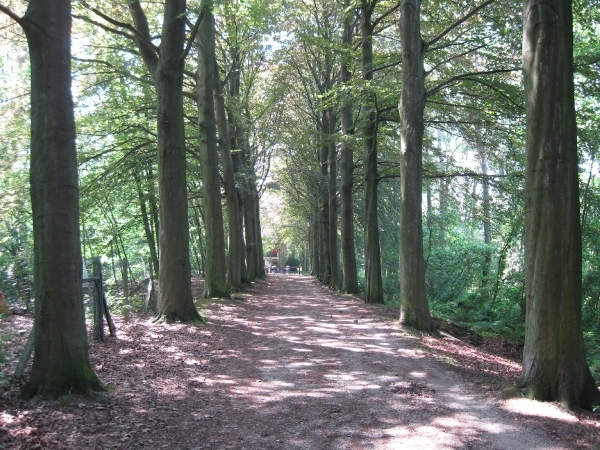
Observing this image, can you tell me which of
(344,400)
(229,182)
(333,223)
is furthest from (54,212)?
(333,223)

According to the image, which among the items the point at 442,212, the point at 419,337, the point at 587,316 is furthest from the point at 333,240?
the point at 419,337

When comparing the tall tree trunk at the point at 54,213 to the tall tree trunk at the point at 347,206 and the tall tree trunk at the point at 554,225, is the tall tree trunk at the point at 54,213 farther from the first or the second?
the tall tree trunk at the point at 347,206

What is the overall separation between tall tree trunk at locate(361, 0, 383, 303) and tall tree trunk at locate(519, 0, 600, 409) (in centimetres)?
851

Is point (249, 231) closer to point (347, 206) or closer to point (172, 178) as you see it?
point (347, 206)

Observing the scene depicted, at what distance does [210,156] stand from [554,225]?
11.2 m

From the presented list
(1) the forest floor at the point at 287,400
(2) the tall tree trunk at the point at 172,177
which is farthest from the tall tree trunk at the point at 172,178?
(1) the forest floor at the point at 287,400

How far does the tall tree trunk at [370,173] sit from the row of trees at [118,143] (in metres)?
4.01

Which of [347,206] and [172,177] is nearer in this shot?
[172,177]

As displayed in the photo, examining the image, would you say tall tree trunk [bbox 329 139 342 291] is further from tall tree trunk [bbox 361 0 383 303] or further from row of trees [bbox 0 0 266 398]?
tall tree trunk [bbox 361 0 383 303]

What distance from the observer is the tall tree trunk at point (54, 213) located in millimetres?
5184

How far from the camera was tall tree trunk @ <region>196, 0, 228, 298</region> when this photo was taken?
47.2 ft

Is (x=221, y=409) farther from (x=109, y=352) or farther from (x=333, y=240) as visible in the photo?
(x=333, y=240)

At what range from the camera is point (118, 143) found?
1600 cm

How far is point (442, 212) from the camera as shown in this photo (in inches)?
1033
